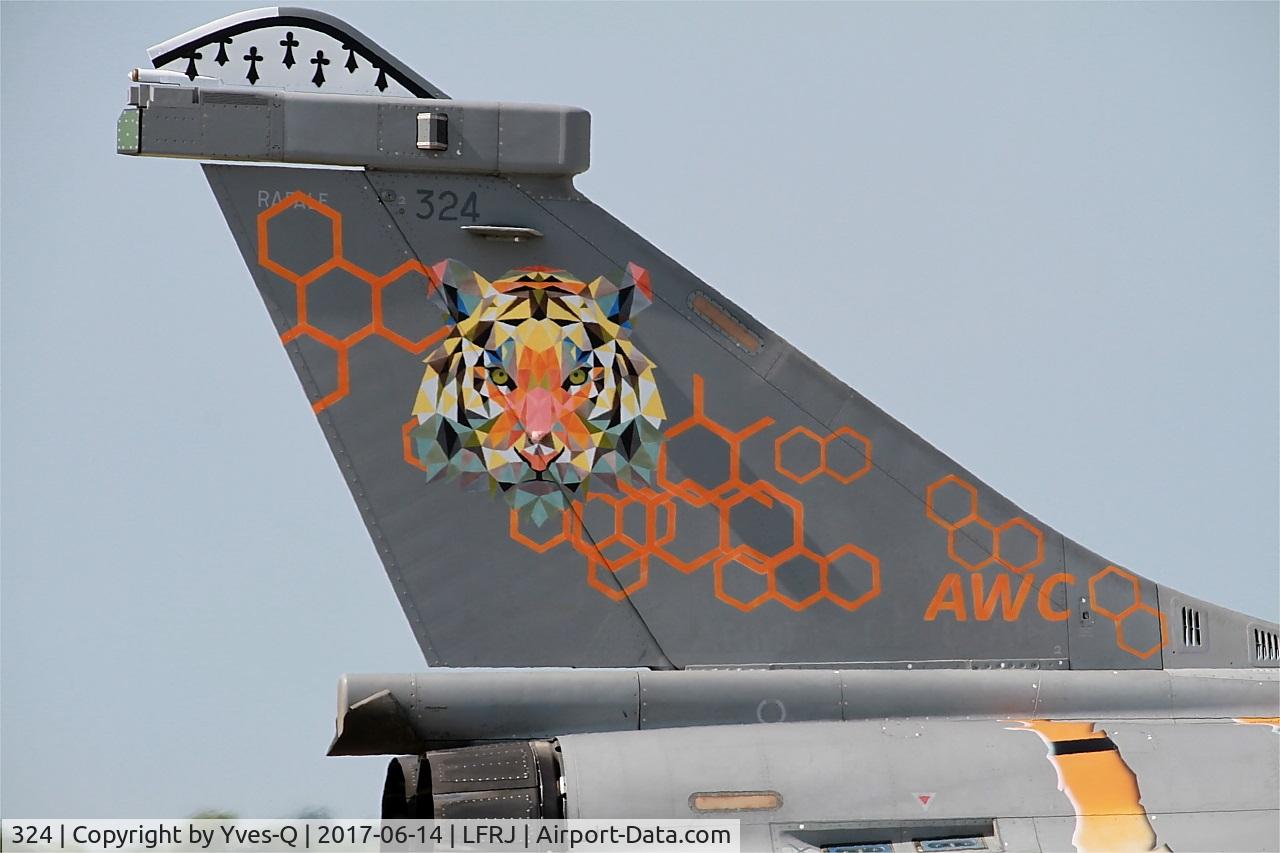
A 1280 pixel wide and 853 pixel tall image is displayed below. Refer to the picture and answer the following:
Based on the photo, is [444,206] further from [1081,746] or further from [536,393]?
[1081,746]

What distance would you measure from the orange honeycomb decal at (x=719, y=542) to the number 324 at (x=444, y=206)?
4.15 ft

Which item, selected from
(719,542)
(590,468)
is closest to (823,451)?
(719,542)

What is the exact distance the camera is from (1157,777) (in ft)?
21.9

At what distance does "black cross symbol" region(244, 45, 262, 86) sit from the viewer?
717 cm

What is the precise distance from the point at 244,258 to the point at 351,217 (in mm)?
497

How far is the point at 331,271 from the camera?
711cm

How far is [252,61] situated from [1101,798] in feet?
15.8

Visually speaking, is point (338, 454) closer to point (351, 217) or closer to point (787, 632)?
point (351, 217)

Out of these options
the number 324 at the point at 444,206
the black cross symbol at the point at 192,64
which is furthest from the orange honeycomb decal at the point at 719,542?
the black cross symbol at the point at 192,64

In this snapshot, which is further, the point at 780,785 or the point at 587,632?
the point at 587,632

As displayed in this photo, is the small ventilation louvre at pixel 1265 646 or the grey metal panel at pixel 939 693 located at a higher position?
the small ventilation louvre at pixel 1265 646

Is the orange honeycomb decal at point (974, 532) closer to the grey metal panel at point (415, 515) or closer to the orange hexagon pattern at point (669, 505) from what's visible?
the orange hexagon pattern at point (669, 505)

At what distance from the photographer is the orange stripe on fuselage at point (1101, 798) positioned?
647 cm

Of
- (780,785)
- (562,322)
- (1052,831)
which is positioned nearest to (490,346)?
(562,322)
